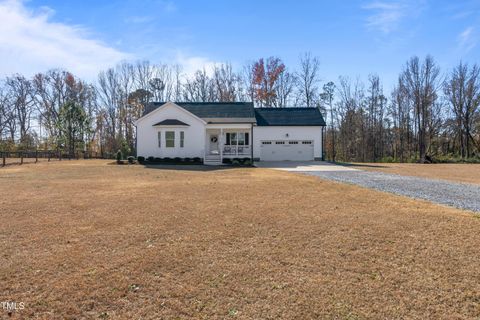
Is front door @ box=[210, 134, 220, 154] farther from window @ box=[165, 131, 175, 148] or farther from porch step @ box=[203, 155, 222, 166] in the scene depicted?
window @ box=[165, 131, 175, 148]

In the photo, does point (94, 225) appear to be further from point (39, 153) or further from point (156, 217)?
point (39, 153)

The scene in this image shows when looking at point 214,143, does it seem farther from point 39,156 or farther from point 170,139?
point 39,156

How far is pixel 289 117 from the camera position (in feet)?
99.0

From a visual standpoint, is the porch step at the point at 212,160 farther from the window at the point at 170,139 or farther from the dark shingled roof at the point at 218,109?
the dark shingled roof at the point at 218,109

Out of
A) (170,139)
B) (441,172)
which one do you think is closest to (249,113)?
(170,139)

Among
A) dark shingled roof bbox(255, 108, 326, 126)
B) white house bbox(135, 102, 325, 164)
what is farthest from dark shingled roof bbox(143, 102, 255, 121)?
dark shingled roof bbox(255, 108, 326, 126)

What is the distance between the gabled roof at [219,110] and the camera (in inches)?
1103

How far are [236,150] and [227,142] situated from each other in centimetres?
234

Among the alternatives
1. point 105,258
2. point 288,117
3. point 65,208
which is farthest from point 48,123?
point 105,258

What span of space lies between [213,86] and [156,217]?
38.7m

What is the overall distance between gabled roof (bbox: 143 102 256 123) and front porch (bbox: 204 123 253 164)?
130 cm

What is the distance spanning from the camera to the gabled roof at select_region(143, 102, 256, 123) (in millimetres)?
28011

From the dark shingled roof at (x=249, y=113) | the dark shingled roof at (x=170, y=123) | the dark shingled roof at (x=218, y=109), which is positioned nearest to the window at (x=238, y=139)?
the dark shingled roof at (x=249, y=113)

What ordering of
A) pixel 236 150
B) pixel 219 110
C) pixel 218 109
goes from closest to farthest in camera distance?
pixel 236 150 < pixel 219 110 < pixel 218 109
